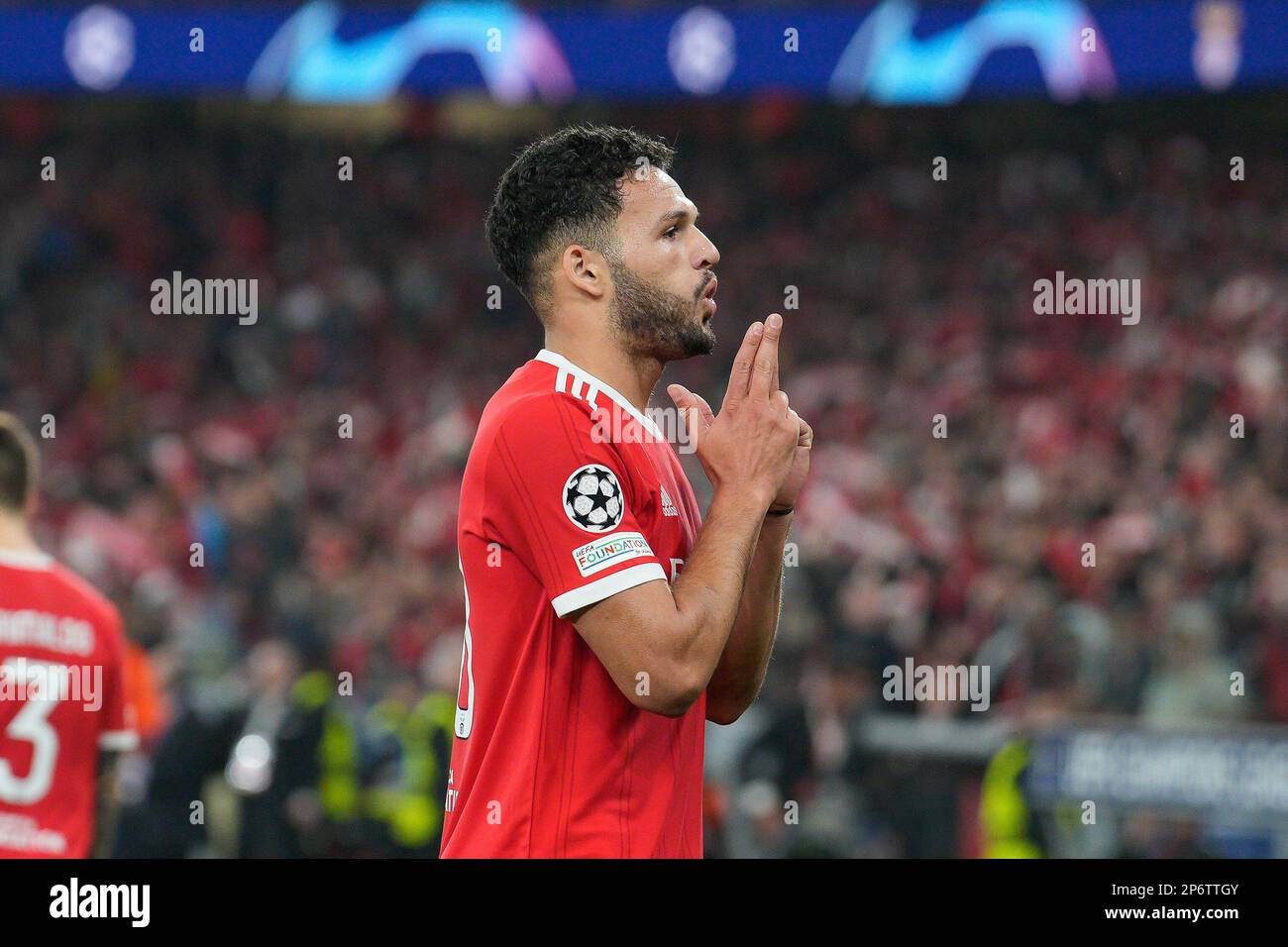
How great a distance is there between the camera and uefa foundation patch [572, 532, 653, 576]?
239cm

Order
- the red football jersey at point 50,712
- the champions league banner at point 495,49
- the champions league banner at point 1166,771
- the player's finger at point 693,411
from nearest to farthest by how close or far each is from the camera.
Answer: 1. the player's finger at point 693,411
2. the red football jersey at point 50,712
3. the champions league banner at point 1166,771
4. the champions league banner at point 495,49

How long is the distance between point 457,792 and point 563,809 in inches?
8.4

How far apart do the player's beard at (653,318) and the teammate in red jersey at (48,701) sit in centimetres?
233

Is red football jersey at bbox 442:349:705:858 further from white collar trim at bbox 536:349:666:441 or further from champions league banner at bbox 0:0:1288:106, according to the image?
champions league banner at bbox 0:0:1288:106

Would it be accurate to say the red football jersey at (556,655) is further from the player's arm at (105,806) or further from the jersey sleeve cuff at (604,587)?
the player's arm at (105,806)

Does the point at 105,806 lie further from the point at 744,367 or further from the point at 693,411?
the point at 744,367

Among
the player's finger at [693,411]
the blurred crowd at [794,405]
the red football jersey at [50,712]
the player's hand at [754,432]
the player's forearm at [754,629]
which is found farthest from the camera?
the blurred crowd at [794,405]

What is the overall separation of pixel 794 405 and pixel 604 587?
927 cm

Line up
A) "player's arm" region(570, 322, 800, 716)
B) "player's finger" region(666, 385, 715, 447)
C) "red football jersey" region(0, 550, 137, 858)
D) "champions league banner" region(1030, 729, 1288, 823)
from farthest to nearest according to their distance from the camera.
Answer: "champions league banner" region(1030, 729, 1288, 823) → "red football jersey" region(0, 550, 137, 858) → "player's finger" region(666, 385, 715, 447) → "player's arm" region(570, 322, 800, 716)

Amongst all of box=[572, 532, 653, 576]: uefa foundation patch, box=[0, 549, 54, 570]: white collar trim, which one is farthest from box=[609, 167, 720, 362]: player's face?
box=[0, 549, 54, 570]: white collar trim

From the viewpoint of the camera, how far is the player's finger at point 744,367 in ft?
8.50

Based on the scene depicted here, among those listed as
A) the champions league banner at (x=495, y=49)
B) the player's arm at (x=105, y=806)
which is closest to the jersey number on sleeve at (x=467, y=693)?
the player's arm at (x=105, y=806)

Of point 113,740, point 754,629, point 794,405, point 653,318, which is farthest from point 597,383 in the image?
point 794,405

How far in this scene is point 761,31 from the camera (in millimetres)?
12531
